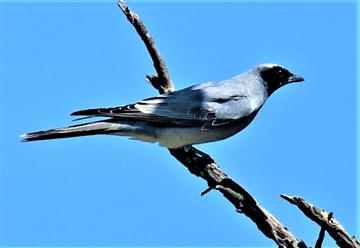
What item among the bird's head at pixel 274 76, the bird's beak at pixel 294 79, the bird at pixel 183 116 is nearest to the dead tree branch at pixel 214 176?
the bird at pixel 183 116

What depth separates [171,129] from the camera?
280 inches

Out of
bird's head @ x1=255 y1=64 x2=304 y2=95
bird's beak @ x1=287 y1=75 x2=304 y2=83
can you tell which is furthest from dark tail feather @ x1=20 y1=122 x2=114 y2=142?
bird's beak @ x1=287 y1=75 x2=304 y2=83

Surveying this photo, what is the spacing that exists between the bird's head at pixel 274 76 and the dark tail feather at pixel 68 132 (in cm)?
214

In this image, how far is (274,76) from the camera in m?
7.97

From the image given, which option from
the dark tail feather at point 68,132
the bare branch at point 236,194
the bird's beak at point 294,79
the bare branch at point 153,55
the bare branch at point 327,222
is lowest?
the bare branch at point 327,222

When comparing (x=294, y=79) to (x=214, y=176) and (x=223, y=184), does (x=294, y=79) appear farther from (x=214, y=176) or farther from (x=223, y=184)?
(x=223, y=184)

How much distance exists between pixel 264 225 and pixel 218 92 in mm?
2084

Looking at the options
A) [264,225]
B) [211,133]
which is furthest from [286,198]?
[211,133]

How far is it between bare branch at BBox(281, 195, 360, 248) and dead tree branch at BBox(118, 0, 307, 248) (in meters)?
0.31

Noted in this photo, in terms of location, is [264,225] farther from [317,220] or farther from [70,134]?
[70,134]

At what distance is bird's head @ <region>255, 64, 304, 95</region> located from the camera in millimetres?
7930

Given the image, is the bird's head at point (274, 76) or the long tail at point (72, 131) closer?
the long tail at point (72, 131)

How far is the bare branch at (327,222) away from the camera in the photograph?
5.09m

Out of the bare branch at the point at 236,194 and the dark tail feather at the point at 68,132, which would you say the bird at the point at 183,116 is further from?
the bare branch at the point at 236,194
